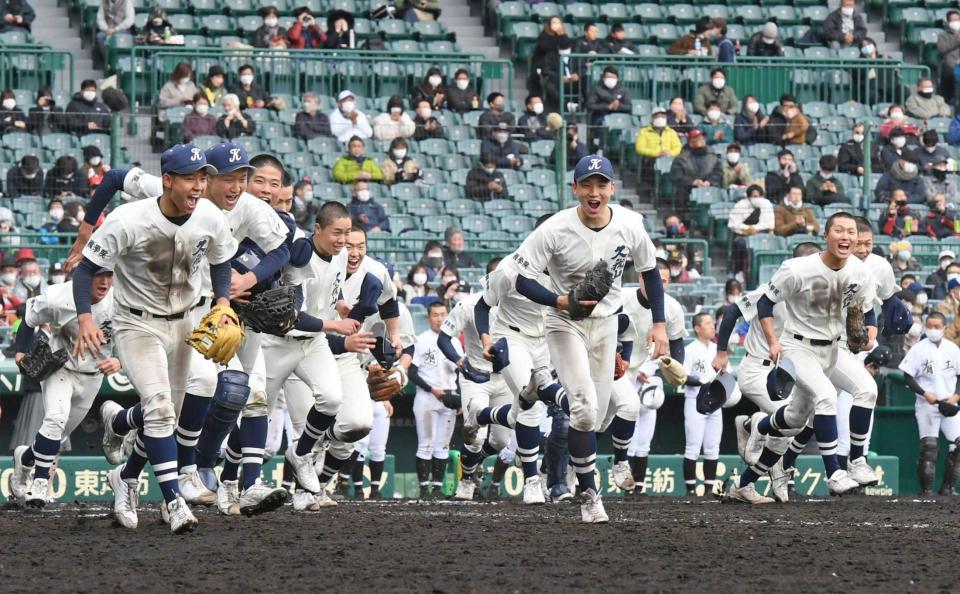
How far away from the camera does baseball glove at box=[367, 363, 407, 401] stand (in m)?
12.2

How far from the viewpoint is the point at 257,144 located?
64.9 ft

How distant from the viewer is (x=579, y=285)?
10164mm

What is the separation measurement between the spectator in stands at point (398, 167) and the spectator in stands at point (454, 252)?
173 cm

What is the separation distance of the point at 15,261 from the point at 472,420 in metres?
5.54

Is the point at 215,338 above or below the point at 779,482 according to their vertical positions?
above

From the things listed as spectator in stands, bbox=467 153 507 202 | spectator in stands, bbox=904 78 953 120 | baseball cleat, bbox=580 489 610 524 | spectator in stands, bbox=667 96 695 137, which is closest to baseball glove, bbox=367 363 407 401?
baseball cleat, bbox=580 489 610 524

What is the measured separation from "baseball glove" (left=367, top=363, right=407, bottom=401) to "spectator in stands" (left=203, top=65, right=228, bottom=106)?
8.95 meters

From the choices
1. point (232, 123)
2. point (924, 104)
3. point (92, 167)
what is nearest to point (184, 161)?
point (92, 167)

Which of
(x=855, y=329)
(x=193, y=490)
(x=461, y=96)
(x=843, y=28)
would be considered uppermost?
(x=843, y=28)

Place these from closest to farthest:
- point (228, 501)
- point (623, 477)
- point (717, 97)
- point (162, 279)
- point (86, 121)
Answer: point (162, 279), point (228, 501), point (623, 477), point (86, 121), point (717, 97)

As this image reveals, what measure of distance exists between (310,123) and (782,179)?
19.3 feet

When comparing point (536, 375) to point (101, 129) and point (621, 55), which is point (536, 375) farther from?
point (621, 55)

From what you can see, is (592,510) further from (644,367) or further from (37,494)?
(644,367)

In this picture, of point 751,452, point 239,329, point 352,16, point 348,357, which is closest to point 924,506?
point 751,452
